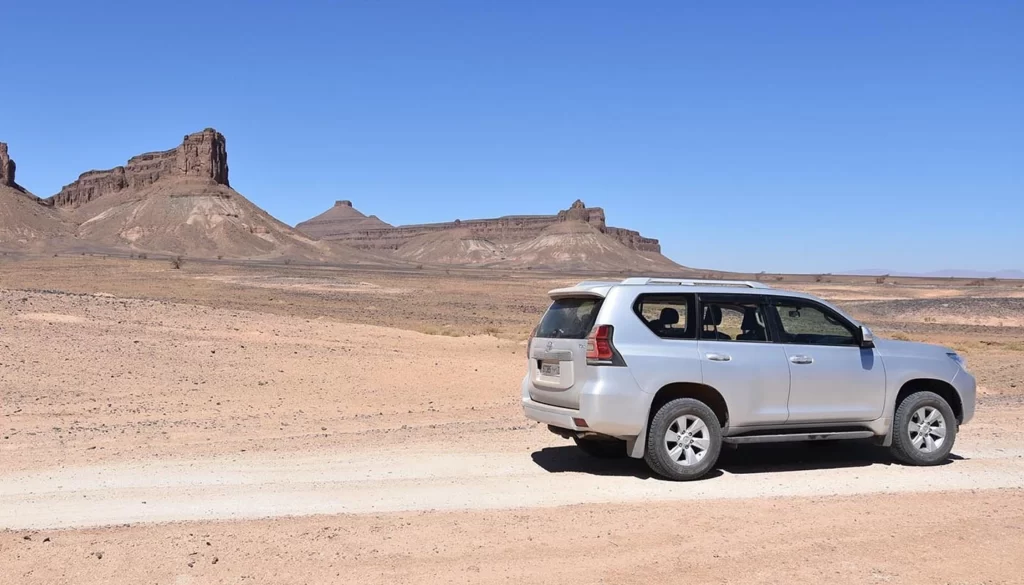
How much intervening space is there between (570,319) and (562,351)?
37 centimetres

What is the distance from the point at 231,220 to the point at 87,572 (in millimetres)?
151039

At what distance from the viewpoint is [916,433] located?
8.26 meters

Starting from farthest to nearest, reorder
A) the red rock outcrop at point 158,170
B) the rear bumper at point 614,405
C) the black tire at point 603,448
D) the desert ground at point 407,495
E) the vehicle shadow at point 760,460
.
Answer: the red rock outcrop at point 158,170, the black tire at point 603,448, the vehicle shadow at point 760,460, the rear bumper at point 614,405, the desert ground at point 407,495

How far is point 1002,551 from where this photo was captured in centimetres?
553

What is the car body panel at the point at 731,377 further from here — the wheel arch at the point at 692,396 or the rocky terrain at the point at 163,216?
the rocky terrain at the point at 163,216

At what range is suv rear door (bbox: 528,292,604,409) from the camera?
24.5 feet

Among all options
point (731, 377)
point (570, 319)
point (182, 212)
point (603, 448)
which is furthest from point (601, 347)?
point (182, 212)

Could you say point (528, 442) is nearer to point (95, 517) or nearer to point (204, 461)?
point (204, 461)

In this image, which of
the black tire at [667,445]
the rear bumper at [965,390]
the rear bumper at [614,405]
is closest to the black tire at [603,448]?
the black tire at [667,445]

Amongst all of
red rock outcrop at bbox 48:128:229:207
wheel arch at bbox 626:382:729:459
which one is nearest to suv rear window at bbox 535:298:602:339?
wheel arch at bbox 626:382:729:459

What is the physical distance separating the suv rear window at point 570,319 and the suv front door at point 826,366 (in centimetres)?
178

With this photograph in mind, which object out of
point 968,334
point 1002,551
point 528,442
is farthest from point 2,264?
point 1002,551

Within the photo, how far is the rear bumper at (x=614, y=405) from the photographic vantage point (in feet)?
23.6

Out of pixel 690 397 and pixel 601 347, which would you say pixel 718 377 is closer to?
pixel 690 397
